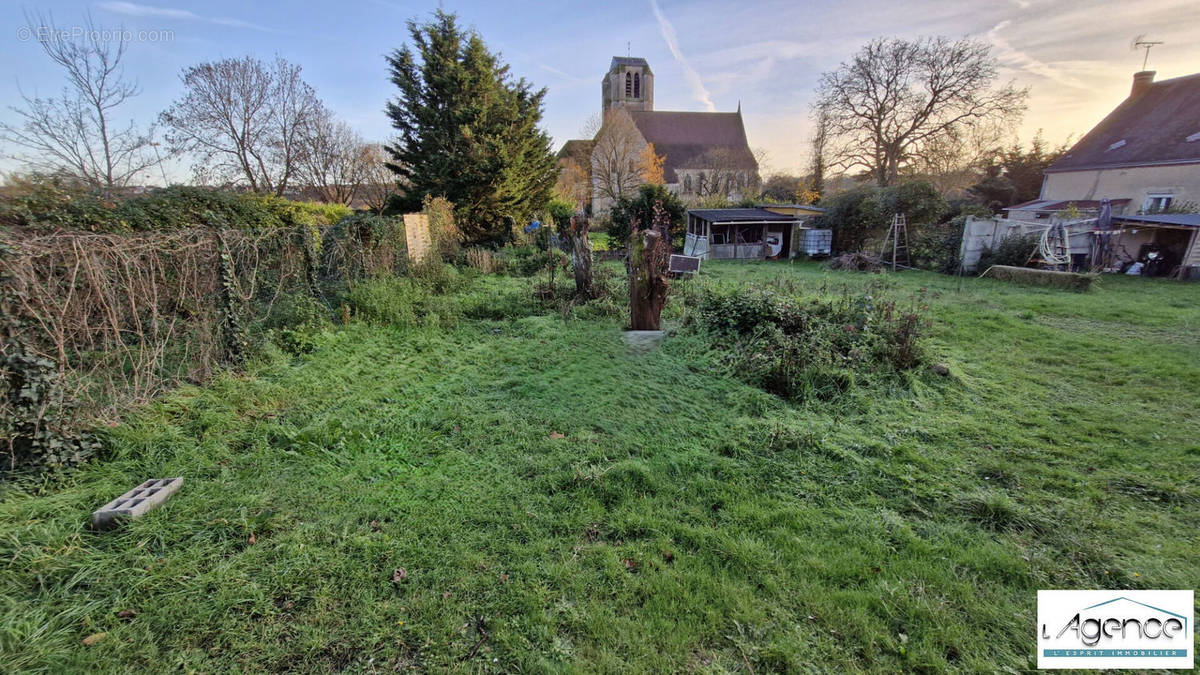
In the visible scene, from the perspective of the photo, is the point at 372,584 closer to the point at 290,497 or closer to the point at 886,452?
the point at 290,497

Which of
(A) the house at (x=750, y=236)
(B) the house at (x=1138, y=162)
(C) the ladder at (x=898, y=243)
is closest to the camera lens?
(C) the ladder at (x=898, y=243)

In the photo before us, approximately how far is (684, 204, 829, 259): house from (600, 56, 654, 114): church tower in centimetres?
3087

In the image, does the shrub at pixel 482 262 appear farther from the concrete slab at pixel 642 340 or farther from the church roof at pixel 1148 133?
the church roof at pixel 1148 133

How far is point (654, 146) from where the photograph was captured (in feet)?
129

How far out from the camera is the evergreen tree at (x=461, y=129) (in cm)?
1470

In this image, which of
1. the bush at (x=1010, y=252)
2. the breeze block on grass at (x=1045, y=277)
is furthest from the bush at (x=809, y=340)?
the bush at (x=1010, y=252)

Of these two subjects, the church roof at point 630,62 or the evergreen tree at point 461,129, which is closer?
the evergreen tree at point 461,129

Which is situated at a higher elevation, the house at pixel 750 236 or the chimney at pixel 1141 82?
the chimney at pixel 1141 82

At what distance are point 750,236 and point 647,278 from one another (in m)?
15.2

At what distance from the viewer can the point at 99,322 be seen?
3381 millimetres

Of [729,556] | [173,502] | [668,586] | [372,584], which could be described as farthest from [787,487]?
[173,502]

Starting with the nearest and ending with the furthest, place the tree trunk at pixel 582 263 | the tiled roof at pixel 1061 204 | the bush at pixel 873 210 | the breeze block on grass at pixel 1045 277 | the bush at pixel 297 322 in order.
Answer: the bush at pixel 297 322
the tree trunk at pixel 582 263
the breeze block on grass at pixel 1045 277
the bush at pixel 873 210
the tiled roof at pixel 1061 204

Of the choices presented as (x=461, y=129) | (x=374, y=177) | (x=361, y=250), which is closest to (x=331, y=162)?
(x=374, y=177)

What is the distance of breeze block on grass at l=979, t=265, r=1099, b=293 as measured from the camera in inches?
396
